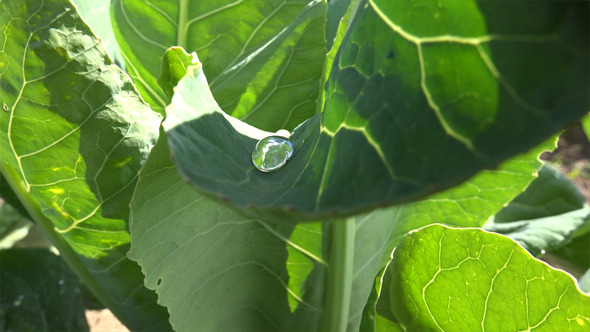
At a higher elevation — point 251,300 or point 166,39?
point 166,39

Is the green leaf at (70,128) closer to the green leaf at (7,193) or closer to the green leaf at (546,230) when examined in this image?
the green leaf at (7,193)

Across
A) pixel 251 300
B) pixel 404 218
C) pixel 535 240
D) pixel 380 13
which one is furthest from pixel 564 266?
pixel 380 13

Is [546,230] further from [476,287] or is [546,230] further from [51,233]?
[51,233]

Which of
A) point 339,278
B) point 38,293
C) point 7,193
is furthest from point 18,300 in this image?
point 339,278

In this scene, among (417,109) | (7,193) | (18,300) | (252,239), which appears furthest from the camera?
(18,300)

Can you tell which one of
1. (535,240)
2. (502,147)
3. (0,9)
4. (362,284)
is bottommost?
(535,240)

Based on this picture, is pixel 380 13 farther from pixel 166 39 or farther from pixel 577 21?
pixel 166 39

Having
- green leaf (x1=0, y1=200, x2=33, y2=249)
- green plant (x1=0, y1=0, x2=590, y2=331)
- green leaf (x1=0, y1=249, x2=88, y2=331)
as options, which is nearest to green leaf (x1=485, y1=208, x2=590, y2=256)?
green plant (x1=0, y1=0, x2=590, y2=331)

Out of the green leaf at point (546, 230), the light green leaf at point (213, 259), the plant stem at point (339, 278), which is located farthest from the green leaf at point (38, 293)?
the green leaf at point (546, 230)
